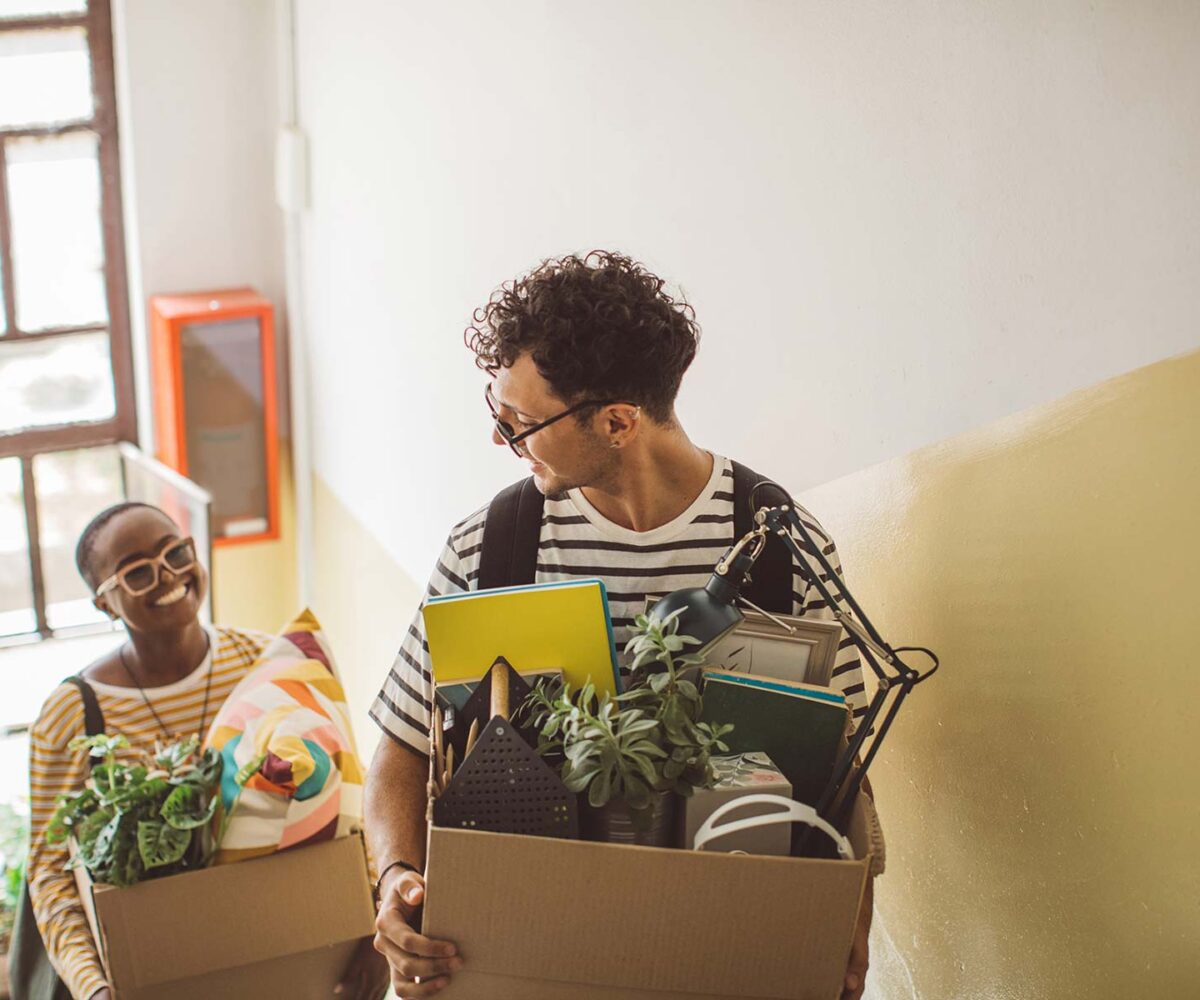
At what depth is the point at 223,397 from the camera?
14.4 feet

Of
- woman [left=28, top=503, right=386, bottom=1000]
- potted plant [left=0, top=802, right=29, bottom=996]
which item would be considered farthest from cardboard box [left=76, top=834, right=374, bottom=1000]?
potted plant [left=0, top=802, right=29, bottom=996]

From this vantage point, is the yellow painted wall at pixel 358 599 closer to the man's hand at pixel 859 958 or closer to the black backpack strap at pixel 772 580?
the black backpack strap at pixel 772 580

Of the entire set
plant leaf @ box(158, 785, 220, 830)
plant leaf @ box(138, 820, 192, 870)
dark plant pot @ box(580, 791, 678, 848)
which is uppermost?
dark plant pot @ box(580, 791, 678, 848)

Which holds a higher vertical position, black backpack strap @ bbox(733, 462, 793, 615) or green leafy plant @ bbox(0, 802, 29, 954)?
black backpack strap @ bbox(733, 462, 793, 615)

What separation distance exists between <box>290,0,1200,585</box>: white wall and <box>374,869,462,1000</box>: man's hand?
829 millimetres

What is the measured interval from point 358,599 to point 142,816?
230cm

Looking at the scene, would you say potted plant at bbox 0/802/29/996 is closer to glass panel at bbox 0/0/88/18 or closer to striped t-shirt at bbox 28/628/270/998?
striped t-shirt at bbox 28/628/270/998

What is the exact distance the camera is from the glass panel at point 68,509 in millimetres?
4516

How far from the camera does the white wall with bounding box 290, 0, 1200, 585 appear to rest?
4.40 ft

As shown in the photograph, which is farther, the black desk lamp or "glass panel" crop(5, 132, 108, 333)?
"glass panel" crop(5, 132, 108, 333)

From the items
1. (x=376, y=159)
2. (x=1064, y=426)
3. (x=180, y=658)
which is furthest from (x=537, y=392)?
(x=376, y=159)

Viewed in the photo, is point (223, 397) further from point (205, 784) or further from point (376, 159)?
point (205, 784)

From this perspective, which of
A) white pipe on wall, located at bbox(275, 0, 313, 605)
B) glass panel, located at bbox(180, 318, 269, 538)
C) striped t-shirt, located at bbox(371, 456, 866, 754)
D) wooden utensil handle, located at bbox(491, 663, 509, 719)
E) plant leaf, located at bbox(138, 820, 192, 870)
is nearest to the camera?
wooden utensil handle, located at bbox(491, 663, 509, 719)

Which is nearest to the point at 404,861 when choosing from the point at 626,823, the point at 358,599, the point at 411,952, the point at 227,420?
the point at 411,952
